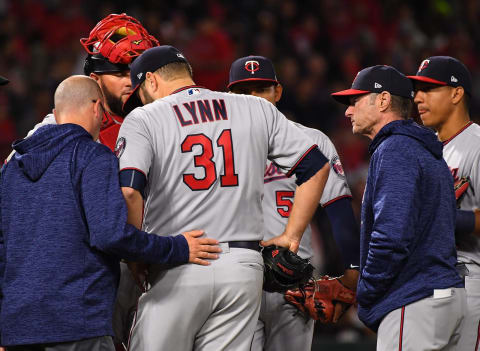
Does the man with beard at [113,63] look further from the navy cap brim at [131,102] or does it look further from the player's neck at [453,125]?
the player's neck at [453,125]

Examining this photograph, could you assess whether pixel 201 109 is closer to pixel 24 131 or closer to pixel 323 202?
pixel 323 202

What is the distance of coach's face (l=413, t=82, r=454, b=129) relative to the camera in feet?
14.2

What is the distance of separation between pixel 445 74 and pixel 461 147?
0.49 meters

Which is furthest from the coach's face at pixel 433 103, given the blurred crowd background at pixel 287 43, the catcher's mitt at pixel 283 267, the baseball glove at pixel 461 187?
the blurred crowd background at pixel 287 43

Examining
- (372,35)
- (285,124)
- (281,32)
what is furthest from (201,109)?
(372,35)

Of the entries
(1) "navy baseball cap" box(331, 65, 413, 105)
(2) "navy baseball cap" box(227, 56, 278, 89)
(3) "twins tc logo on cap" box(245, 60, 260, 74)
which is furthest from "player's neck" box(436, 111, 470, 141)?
(3) "twins tc logo on cap" box(245, 60, 260, 74)

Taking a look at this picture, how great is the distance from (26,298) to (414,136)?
6.30 ft

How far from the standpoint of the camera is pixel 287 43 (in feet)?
32.3

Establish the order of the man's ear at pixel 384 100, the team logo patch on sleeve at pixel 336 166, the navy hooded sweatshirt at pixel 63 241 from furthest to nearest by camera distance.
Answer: the team logo patch on sleeve at pixel 336 166
the man's ear at pixel 384 100
the navy hooded sweatshirt at pixel 63 241

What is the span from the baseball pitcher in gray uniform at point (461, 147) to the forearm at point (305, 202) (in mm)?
1001

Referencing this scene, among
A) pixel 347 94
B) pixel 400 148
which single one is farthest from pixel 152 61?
pixel 400 148

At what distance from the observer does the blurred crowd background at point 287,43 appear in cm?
753

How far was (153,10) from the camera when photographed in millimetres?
9086

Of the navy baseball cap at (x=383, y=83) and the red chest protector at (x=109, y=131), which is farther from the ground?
the navy baseball cap at (x=383, y=83)
